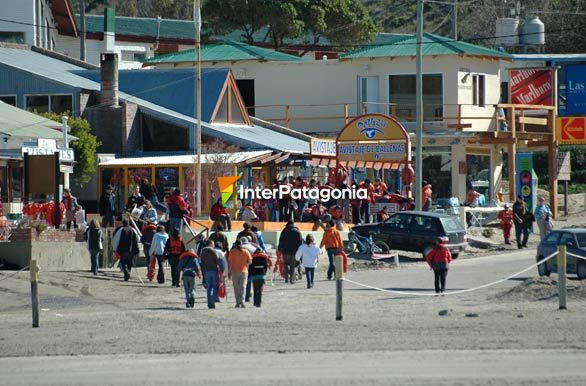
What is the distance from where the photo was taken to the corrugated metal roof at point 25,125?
3784cm

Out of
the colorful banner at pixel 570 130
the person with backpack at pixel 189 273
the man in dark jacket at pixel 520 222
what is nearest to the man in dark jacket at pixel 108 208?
the person with backpack at pixel 189 273

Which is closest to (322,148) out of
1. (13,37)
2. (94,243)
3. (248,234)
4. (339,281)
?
(94,243)

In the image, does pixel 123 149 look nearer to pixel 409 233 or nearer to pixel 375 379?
pixel 409 233

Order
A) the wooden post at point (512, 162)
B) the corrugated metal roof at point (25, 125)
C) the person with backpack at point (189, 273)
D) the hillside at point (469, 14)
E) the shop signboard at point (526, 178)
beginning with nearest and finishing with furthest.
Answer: the person with backpack at point (189, 273)
the corrugated metal roof at point (25, 125)
the shop signboard at point (526, 178)
the wooden post at point (512, 162)
the hillside at point (469, 14)

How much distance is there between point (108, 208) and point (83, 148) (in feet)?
16.2

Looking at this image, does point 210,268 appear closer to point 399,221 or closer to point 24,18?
point 399,221

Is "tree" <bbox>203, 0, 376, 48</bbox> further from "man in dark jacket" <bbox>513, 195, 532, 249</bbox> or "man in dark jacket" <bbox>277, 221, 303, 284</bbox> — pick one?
"man in dark jacket" <bbox>277, 221, 303, 284</bbox>

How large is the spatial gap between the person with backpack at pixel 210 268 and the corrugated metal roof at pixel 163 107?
18.6 metres

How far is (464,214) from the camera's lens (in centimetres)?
4416

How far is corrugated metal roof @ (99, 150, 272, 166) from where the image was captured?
42281 millimetres

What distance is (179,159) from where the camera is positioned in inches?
1722

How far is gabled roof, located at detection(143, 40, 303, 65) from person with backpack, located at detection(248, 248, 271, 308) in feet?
100

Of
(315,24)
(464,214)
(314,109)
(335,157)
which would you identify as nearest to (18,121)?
(335,157)

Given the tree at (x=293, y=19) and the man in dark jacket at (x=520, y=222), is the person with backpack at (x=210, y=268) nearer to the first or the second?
the man in dark jacket at (x=520, y=222)
